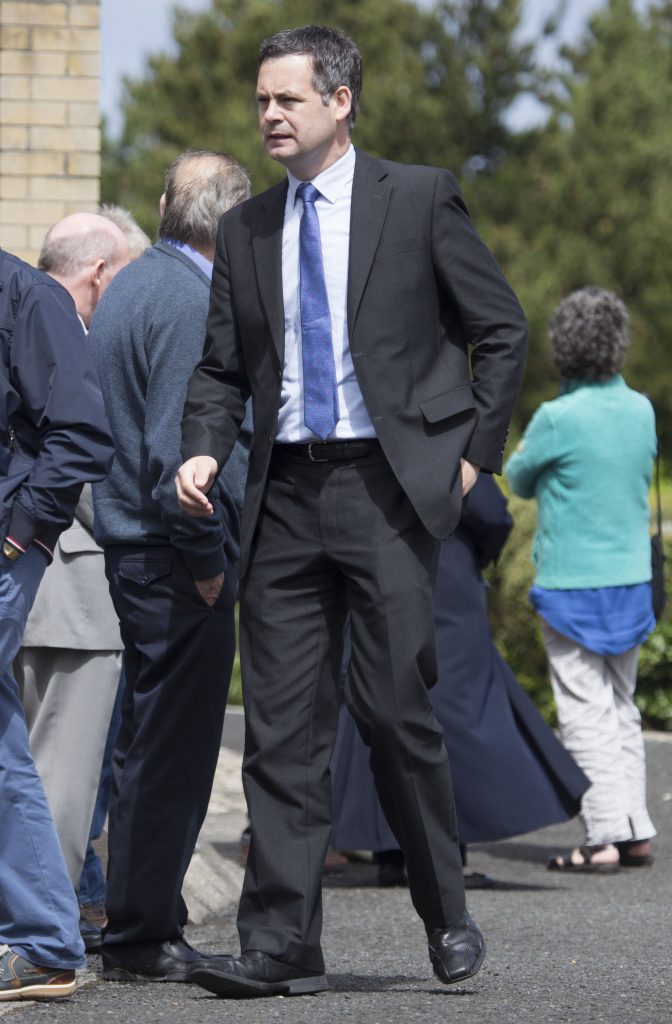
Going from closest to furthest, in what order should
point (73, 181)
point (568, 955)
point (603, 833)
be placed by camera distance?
A: 1. point (568, 955)
2. point (603, 833)
3. point (73, 181)

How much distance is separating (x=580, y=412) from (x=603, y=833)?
1.60 metres

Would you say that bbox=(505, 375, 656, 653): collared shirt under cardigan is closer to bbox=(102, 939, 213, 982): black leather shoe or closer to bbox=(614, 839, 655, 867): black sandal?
bbox=(614, 839, 655, 867): black sandal

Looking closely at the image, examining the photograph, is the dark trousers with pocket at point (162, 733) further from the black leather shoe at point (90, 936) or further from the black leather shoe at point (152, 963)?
the black leather shoe at point (90, 936)

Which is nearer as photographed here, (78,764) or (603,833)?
(78,764)

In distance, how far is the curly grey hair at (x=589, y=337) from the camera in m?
7.16

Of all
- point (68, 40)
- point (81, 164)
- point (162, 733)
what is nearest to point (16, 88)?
point (68, 40)

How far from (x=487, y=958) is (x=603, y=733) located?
248 cm

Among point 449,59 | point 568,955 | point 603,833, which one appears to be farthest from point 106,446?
point 449,59

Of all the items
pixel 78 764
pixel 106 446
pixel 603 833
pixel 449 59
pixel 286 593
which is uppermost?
pixel 449 59

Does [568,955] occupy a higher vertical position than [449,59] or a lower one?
lower

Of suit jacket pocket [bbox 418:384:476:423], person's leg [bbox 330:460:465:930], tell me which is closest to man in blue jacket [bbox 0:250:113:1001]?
person's leg [bbox 330:460:465:930]

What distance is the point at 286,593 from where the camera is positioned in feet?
14.1

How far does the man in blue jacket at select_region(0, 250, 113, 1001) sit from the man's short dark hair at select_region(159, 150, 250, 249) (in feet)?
2.14

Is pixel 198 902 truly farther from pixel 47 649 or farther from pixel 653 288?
pixel 653 288
